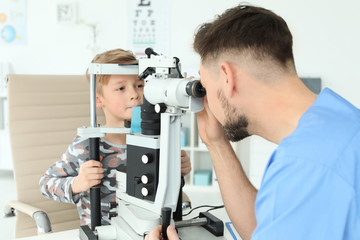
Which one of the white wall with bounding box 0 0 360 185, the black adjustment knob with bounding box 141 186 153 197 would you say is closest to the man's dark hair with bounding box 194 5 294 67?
the black adjustment knob with bounding box 141 186 153 197

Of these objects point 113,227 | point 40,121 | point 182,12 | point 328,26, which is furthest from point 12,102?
point 328,26

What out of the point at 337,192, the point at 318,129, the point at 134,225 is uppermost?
the point at 318,129

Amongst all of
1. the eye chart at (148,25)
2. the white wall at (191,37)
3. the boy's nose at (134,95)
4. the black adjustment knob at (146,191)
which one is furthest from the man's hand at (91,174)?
the eye chart at (148,25)

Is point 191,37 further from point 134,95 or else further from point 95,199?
point 95,199

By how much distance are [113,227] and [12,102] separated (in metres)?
0.80

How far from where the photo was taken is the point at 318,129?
29.9 inches

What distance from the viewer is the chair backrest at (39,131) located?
1.63m

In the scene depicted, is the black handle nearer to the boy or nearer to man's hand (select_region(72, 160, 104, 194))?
man's hand (select_region(72, 160, 104, 194))

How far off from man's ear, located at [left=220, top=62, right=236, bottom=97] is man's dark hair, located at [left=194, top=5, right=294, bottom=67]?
0.04 m

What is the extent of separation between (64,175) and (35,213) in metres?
0.16

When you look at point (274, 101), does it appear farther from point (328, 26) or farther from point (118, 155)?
point (328, 26)

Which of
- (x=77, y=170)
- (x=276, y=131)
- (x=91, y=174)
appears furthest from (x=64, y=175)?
(x=276, y=131)

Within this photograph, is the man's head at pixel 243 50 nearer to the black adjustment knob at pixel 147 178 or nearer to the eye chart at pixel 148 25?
the black adjustment knob at pixel 147 178

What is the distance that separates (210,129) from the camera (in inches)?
46.8
